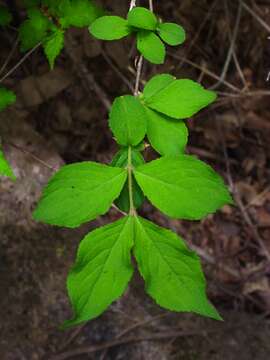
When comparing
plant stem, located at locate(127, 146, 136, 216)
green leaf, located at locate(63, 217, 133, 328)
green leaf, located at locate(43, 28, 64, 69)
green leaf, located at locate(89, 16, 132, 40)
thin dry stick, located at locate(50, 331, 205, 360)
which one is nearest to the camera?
green leaf, located at locate(63, 217, 133, 328)

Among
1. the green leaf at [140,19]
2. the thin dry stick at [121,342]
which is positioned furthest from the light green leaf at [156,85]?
the thin dry stick at [121,342]

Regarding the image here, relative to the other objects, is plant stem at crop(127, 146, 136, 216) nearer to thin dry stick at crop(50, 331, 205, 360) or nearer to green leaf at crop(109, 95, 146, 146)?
green leaf at crop(109, 95, 146, 146)

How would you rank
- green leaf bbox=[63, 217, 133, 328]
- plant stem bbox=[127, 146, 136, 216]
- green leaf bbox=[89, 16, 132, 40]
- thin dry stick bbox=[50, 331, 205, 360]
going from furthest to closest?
1. thin dry stick bbox=[50, 331, 205, 360]
2. green leaf bbox=[89, 16, 132, 40]
3. plant stem bbox=[127, 146, 136, 216]
4. green leaf bbox=[63, 217, 133, 328]

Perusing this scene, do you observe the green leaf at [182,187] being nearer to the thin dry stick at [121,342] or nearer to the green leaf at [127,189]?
the green leaf at [127,189]

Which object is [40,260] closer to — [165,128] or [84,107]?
[84,107]

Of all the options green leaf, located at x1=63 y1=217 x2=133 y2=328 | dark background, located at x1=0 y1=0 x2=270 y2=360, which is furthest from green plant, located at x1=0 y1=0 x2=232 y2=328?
dark background, located at x1=0 y1=0 x2=270 y2=360

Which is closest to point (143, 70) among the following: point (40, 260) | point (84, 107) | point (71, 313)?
point (84, 107)
